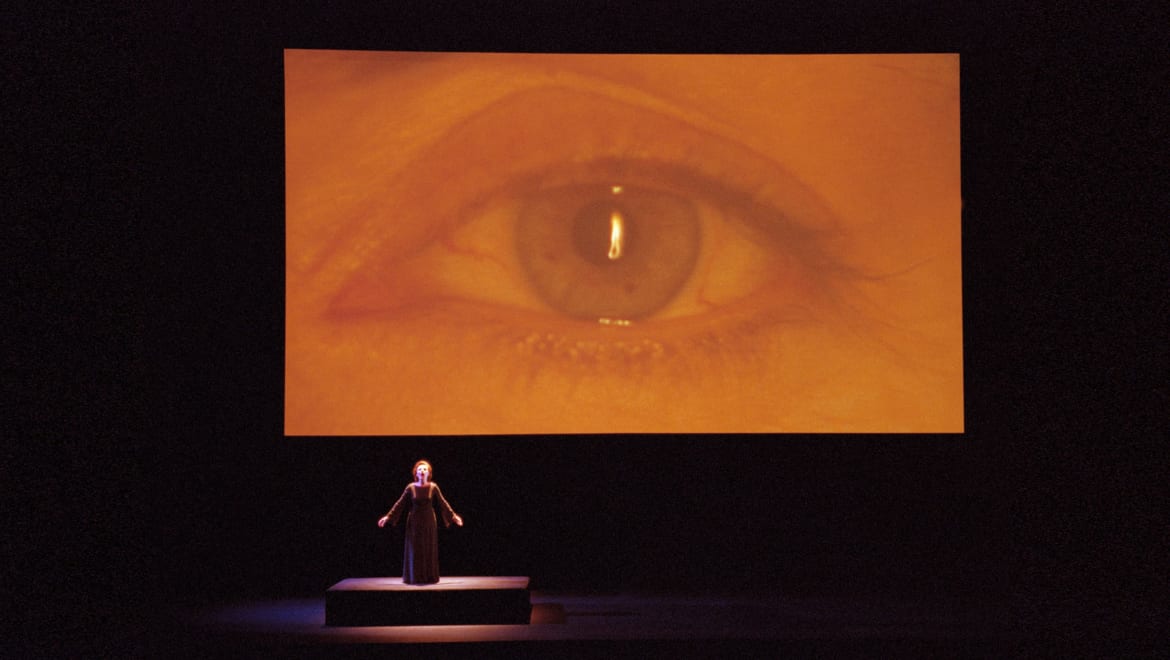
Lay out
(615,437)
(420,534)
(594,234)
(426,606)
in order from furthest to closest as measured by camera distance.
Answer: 1. (615,437)
2. (594,234)
3. (420,534)
4. (426,606)

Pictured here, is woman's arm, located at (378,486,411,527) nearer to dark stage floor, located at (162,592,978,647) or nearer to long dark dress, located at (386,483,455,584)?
long dark dress, located at (386,483,455,584)

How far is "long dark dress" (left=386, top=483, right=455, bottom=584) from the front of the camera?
4.09 meters

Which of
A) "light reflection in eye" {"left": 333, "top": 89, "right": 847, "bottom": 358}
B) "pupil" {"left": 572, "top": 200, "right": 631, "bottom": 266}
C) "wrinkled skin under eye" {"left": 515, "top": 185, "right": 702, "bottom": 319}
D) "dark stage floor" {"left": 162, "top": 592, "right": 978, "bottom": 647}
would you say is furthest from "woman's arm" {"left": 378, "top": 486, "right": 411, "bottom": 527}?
"pupil" {"left": 572, "top": 200, "right": 631, "bottom": 266}

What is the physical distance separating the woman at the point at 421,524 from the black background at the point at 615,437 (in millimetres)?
539

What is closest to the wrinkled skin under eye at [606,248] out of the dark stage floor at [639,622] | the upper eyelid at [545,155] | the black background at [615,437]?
the upper eyelid at [545,155]

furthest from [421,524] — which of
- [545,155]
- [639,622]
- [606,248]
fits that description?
[545,155]

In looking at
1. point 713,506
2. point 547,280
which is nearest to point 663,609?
point 713,506

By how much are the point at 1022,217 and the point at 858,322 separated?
31.6 inches

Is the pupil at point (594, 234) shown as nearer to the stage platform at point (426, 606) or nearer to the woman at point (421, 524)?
the woman at point (421, 524)

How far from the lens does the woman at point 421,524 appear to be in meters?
4.09

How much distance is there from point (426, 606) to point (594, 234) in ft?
5.09

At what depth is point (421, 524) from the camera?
4.13 metres

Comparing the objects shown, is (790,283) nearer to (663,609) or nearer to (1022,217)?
(1022,217)

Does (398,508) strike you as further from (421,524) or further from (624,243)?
(624,243)
